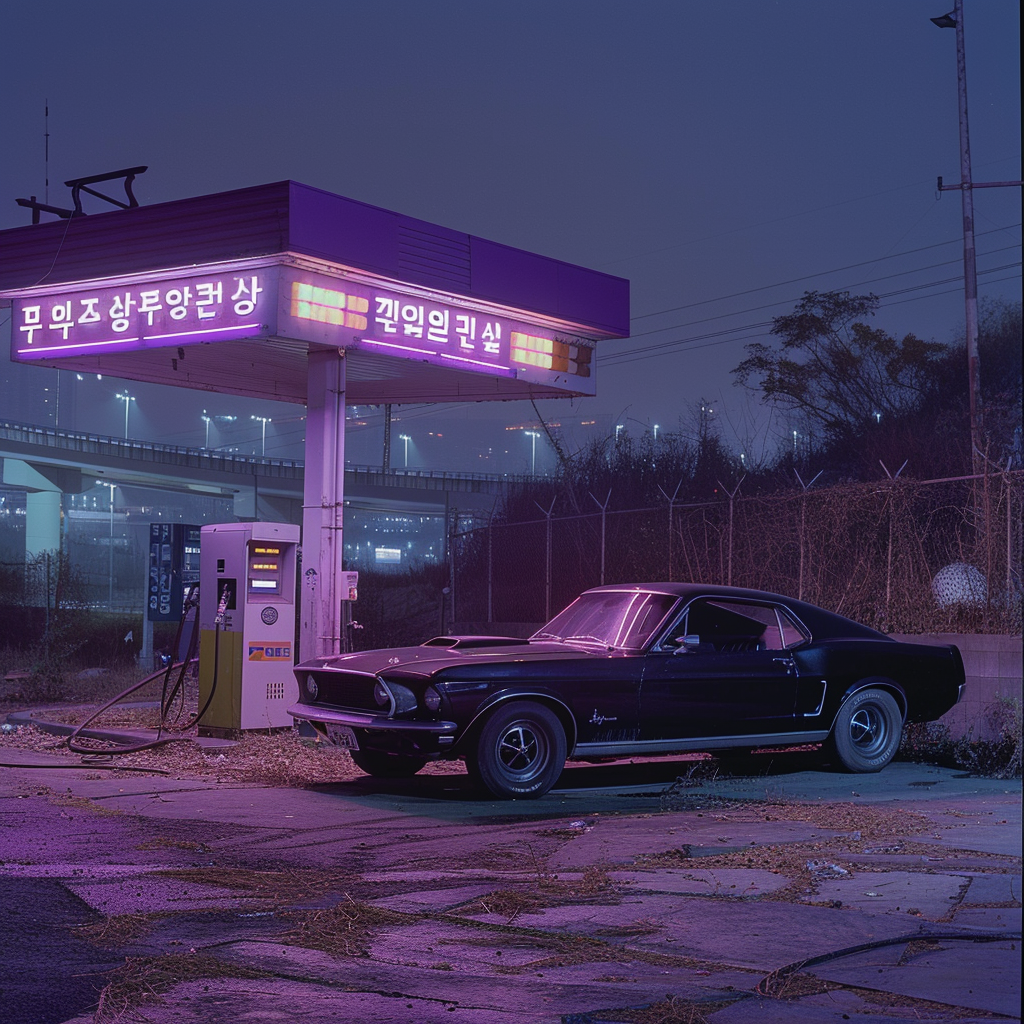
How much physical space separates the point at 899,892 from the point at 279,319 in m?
8.12

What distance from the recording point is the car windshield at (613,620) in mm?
9352

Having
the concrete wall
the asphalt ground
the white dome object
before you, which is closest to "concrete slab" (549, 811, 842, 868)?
the asphalt ground

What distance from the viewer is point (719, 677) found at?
9.38 meters

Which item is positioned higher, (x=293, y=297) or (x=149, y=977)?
(x=293, y=297)

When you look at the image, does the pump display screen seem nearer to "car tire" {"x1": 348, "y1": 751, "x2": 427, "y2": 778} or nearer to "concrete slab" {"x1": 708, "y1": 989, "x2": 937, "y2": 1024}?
"car tire" {"x1": 348, "y1": 751, "x2": 427, "y2": 778}

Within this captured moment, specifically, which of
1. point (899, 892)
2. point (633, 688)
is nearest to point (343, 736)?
point (633, 688)

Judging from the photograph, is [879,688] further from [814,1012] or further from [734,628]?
[814,1012]

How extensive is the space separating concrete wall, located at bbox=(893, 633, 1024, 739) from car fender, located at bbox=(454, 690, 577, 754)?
423cm

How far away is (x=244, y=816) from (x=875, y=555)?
7575 millimetres

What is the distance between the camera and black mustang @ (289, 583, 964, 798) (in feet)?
27.7

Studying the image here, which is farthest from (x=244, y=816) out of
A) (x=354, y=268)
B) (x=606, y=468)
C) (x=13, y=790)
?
(x=606, y=468)

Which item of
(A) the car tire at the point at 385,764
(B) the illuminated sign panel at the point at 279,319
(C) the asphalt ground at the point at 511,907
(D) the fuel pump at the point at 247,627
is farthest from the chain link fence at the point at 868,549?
(A) the car tire at the point at 385,764

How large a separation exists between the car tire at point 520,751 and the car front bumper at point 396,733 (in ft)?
0.94

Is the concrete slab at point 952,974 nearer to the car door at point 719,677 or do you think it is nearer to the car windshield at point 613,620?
the car door at point 719,677
